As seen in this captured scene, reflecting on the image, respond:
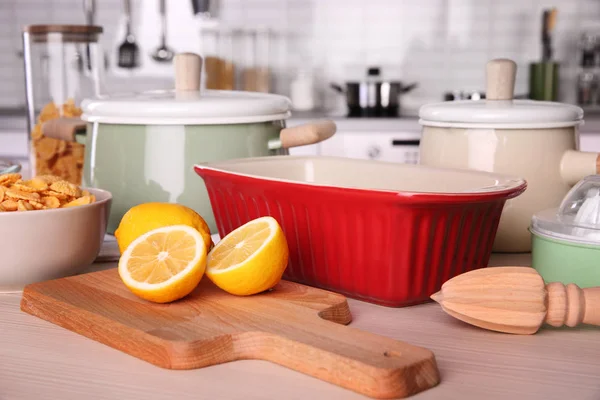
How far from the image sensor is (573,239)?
2.19ft

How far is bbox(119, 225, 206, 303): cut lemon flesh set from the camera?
2.17 ft

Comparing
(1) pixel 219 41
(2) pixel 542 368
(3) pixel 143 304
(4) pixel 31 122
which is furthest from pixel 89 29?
(1) pixel 219 41

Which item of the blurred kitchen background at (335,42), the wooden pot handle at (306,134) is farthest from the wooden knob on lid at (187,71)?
the blurred kitchen background at (335,42)

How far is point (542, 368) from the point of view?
56 cm

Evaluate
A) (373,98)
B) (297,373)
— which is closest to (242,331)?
(297,373)

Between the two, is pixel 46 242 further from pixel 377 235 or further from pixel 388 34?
pixel 388 34

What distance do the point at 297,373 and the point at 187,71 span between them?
20.9 inches

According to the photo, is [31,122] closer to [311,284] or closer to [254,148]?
[254,148]

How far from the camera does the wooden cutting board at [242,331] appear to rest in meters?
0.52

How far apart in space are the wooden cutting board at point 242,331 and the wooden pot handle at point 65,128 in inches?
15.0

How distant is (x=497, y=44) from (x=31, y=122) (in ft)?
7.61

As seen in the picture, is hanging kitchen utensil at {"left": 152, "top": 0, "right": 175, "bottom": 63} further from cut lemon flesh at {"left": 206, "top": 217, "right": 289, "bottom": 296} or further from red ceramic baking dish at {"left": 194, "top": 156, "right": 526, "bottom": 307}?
cut lemon flesh at {"left": 206, "top": 217, "right": 289, "bottom": 296}

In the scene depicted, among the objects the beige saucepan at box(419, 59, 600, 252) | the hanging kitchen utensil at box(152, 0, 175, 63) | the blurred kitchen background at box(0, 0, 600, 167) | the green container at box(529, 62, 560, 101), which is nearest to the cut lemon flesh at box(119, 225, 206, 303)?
the beige saucepan at box(419, 59, 600, 252)

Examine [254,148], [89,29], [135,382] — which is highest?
[89,29]
